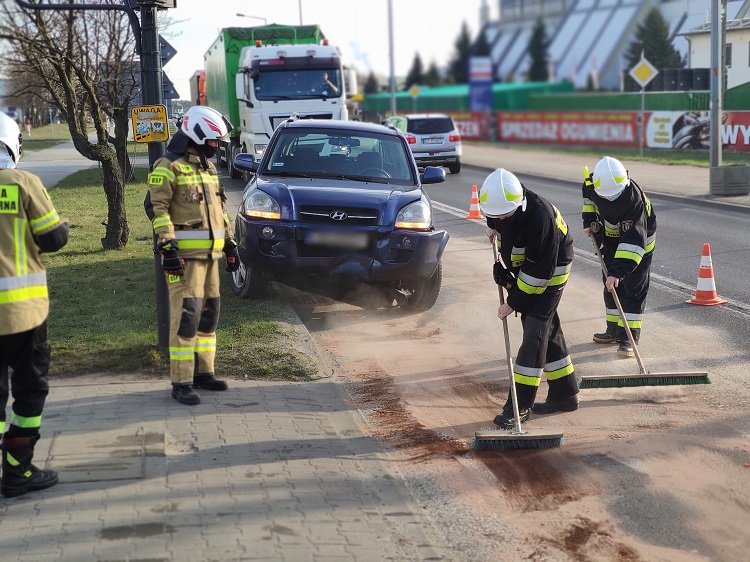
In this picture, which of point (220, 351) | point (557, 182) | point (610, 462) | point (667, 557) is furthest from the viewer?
point (557, 182)

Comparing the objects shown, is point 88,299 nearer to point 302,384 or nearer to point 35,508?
point 302,384

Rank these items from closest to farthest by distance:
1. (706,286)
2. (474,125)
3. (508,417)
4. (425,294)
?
(508,417) < (425,294) < (706,286) < (474,125)

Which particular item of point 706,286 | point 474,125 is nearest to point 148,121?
point 706,286

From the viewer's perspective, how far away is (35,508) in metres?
4.81

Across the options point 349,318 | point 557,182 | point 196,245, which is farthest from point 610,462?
point 557,182

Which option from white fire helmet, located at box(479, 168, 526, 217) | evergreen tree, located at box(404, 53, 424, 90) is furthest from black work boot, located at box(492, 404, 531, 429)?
evergreen tree, located at box(404, 53, 424, 90)

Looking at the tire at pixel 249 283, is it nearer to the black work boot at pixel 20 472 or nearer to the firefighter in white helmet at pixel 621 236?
the firefighter in white helmet at pixel 621 236

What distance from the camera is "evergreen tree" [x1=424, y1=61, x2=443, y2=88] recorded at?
326 ft

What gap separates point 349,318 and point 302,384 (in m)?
2.68

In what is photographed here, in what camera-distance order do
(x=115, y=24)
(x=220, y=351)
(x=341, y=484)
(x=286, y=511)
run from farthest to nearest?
(x=115, y=24)
(x=220, y=351)
(x=341, y=484)
(x=286, y=511)

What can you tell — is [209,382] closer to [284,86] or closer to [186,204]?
[186,204]

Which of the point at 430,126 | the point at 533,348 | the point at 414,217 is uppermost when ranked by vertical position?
the point at 430,126

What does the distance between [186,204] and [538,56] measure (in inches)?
3318

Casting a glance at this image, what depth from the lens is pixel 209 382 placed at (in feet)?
22.6
